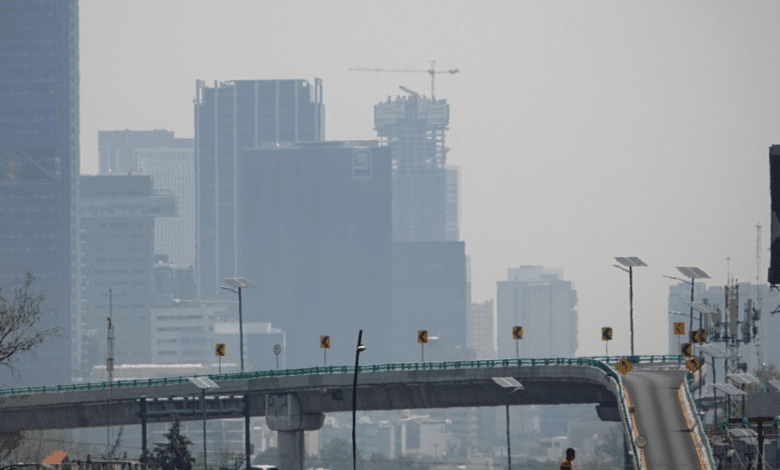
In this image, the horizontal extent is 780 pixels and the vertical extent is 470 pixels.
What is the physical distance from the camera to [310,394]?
119188 mm

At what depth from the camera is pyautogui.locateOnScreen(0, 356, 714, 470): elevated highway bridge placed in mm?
113375

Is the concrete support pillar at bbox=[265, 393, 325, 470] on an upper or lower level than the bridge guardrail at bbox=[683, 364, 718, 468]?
lower

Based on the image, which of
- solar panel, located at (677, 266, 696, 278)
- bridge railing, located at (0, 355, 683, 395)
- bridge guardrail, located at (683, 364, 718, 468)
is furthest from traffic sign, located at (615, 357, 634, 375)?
solar panel, located at (677, 266, 696, 278)

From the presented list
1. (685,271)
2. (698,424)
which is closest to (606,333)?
Result: (685,271)

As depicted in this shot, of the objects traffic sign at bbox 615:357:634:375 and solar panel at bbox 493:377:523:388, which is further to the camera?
solar panel at bbox 493:377:523:388

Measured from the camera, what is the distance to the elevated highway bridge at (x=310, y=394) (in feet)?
372

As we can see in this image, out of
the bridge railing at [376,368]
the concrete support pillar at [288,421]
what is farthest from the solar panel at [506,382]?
the concrete support pillar at [288,421]

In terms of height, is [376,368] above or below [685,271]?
below

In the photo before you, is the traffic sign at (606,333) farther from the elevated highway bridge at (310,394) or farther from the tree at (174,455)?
the tree at (174,455)

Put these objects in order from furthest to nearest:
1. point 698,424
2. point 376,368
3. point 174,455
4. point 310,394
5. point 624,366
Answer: point 310,394 < point 376,368 < point 624,366 < point 174,455 < point 698,424

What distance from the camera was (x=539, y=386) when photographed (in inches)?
4564

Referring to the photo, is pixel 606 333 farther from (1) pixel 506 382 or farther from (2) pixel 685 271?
(1) pixel 506 382

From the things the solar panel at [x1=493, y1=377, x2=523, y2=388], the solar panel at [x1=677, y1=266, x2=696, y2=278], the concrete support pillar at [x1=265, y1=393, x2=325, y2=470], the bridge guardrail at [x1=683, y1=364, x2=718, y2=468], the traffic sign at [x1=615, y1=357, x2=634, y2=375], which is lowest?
the concrete support pillar at [x1=265, y1=393, x2=325, y2=470]

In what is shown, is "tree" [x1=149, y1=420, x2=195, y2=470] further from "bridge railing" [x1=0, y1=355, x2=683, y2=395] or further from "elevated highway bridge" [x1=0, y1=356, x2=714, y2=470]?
"bridge railing" [x1=0, y1=355, x2=683, y2=395]
